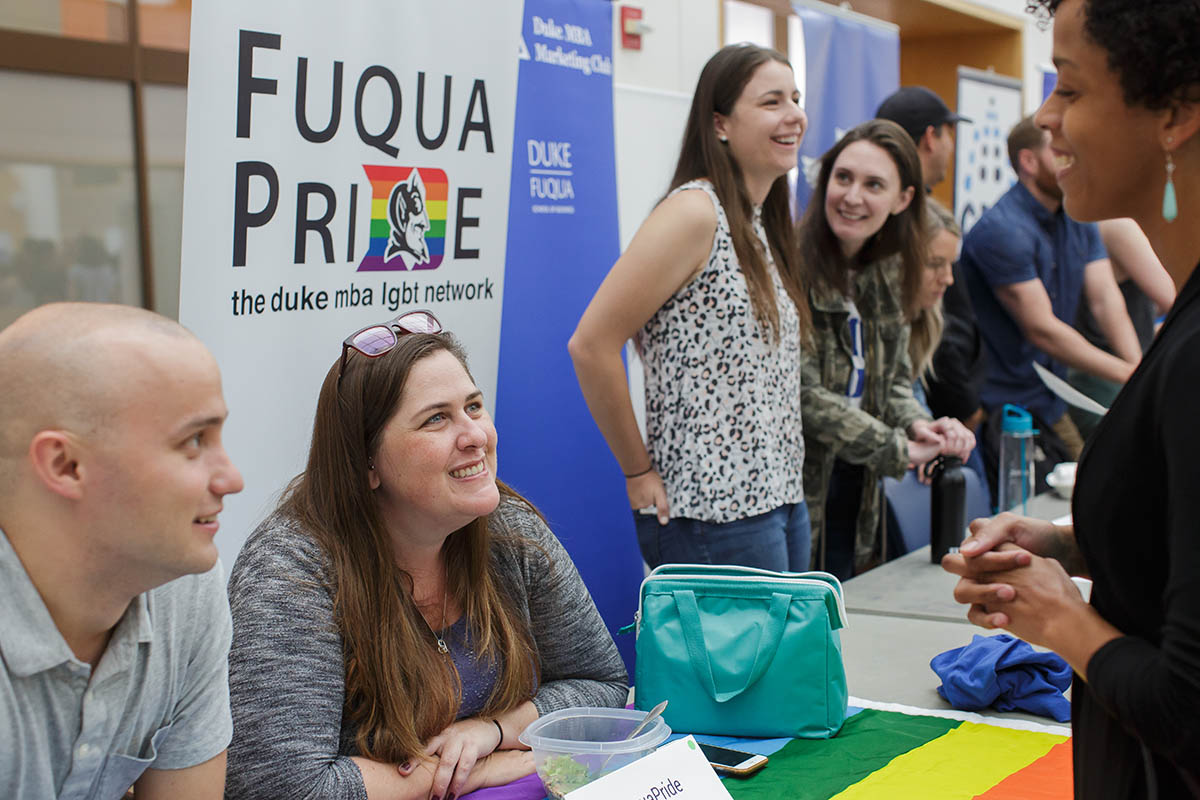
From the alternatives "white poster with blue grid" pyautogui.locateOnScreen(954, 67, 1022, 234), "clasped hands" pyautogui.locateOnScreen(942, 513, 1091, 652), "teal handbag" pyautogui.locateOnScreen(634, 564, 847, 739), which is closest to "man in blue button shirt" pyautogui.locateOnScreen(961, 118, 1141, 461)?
"white poster with blue grid" pyautogui.locateOnScreen(954, 67, 1022, 234)

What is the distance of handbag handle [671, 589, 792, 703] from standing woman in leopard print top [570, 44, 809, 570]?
27.6 inches

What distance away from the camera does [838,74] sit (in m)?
4.62

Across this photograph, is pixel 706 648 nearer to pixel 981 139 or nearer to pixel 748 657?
→ pixel 748 657

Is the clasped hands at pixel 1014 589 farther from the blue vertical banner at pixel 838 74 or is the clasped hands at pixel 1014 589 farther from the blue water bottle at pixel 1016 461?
the blue vertical banner at pixel 838 74

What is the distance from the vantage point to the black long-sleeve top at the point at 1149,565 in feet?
2.65

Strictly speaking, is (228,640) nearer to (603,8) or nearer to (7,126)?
(603,8)

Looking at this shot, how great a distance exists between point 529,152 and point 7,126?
1788 mm

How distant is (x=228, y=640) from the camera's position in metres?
1.26

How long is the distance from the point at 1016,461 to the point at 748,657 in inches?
82.0

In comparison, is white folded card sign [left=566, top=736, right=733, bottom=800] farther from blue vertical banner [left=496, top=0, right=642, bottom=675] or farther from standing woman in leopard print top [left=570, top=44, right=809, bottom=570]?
blue vertical banner [left=496, top=0, right=642, bottom=675]

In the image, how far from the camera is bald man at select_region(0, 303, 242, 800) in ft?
3.26

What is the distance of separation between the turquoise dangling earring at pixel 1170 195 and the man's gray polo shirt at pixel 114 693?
100 centimetres

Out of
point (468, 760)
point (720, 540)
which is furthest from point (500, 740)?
point (720, 540)

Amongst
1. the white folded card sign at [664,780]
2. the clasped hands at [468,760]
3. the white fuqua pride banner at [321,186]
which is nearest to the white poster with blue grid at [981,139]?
the white fuqua pride banner at [321,186]
